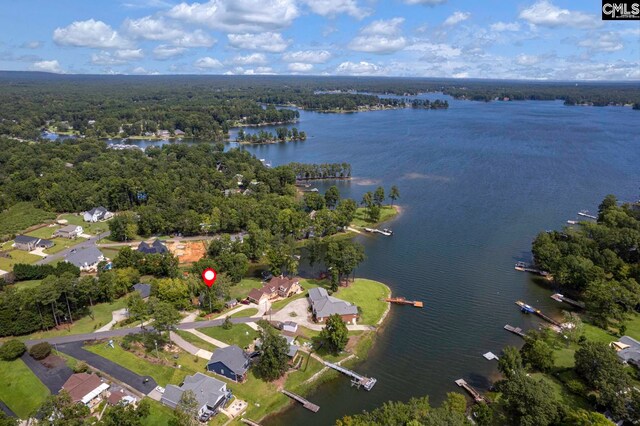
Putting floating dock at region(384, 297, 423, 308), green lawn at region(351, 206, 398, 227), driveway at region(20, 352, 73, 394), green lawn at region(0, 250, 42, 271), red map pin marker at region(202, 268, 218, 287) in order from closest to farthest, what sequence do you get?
driveway at region(20, 352, 73, 394) → red map pin marker at region(202, 268, 218, 287) → floating dock at region(384, 297, 423, 308) → green lawn at region(0, 250, 42, 271) → green lawn at region(351, 206, 398, 227)

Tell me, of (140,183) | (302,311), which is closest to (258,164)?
(140,183)

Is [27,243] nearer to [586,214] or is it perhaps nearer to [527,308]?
[527,308]

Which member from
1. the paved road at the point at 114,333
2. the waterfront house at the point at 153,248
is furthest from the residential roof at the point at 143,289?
the waterfront house at the point at 153,248

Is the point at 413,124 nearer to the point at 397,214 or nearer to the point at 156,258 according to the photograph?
the point at 397,214

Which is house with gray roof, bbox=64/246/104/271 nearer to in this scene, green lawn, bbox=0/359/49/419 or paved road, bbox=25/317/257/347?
paved road, bbox=25/317/257/347

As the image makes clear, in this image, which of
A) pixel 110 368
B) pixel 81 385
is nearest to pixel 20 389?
pixel 81 385

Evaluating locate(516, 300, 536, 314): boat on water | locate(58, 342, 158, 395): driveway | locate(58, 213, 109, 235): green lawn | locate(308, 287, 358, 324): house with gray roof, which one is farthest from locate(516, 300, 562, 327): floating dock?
locate(58, 213, 109, 235): green lawn

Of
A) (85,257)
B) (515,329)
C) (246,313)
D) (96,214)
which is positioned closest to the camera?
(515,329)
